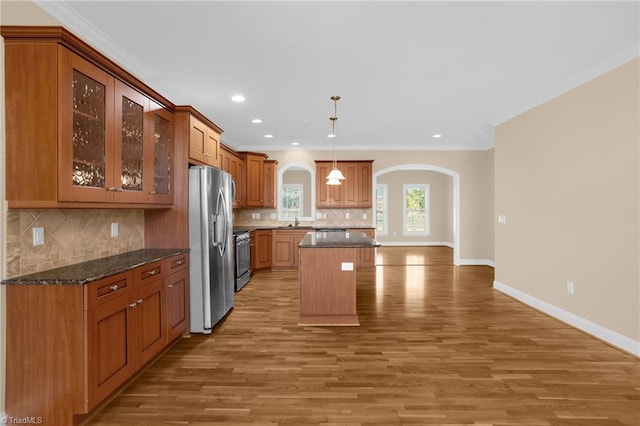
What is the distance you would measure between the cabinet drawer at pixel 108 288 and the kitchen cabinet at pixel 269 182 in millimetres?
4661

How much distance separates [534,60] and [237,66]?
9.98ft

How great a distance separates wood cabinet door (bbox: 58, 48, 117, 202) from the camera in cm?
184

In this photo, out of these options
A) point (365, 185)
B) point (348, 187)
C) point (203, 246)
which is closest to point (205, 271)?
point (203, 246)

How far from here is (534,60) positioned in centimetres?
300

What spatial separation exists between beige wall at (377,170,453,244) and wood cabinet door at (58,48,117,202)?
987cm

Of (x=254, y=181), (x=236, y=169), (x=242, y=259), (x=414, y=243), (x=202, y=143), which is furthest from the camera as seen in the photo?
(x=414, y=243)

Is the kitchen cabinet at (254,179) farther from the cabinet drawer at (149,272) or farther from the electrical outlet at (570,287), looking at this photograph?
the electrical outlet at (570,287)

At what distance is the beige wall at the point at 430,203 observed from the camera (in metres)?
11.3

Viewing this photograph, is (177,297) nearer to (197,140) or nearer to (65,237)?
(65,237)

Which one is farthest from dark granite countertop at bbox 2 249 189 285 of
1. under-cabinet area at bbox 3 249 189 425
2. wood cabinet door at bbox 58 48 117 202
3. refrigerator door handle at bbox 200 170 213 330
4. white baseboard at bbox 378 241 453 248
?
white baseboard at bbox 378 241 453 248

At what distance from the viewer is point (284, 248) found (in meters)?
6.63

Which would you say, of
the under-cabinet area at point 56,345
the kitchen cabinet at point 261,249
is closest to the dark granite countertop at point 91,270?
the under-cabinet area at point 56,345

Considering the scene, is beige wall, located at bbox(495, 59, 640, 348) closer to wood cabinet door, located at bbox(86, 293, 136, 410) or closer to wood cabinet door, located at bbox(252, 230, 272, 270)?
wood cabinet door, located at bbox(86, 293, 136, 410)

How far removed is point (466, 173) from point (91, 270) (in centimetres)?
740
